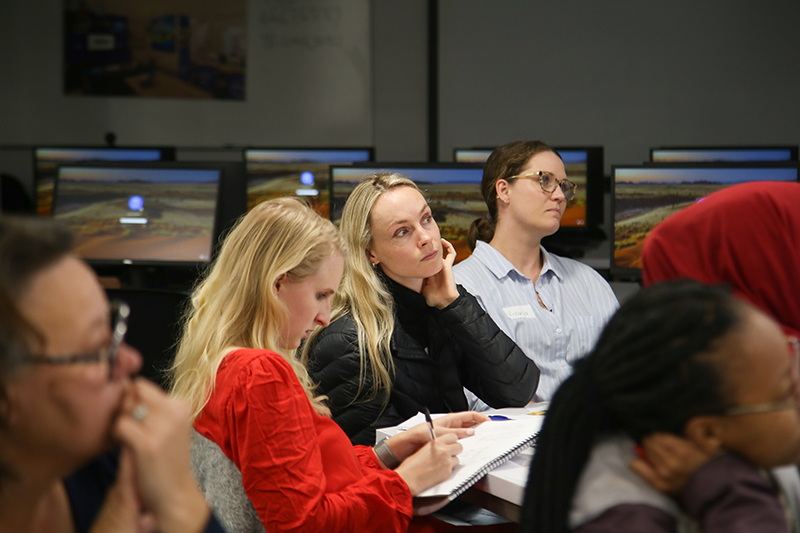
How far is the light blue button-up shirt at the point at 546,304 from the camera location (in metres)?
2.26

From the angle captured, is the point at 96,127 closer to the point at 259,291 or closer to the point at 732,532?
the point at 259,291

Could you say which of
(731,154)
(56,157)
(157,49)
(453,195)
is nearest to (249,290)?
(453,195)

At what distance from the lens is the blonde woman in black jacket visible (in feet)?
6.07

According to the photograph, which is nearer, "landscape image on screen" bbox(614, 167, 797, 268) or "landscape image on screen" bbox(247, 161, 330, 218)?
"landscape image on screen" bbox(614, 167, 797, 268)

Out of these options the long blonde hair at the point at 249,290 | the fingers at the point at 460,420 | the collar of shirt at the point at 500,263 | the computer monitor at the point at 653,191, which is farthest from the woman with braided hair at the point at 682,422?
the computer monitor at the point at 653,191

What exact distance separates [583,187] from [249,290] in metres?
2.32

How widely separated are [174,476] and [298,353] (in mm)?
1267

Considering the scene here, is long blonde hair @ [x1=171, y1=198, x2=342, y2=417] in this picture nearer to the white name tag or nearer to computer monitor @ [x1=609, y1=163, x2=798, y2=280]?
the white name tag

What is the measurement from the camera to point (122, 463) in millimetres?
673

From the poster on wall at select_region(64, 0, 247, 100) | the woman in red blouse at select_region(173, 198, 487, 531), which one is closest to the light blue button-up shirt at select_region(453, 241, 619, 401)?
the woman in red blouse at select_region(173, 198, 487, 531)

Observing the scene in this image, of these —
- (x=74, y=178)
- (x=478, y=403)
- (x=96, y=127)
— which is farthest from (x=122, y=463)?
(x=96, y=127)

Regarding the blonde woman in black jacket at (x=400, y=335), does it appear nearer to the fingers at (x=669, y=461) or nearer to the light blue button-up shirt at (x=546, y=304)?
the light blue button-up shirt at (x=546, y=304)

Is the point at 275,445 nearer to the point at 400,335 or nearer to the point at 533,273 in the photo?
the point at 400,335

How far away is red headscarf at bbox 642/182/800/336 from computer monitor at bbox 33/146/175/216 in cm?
319
